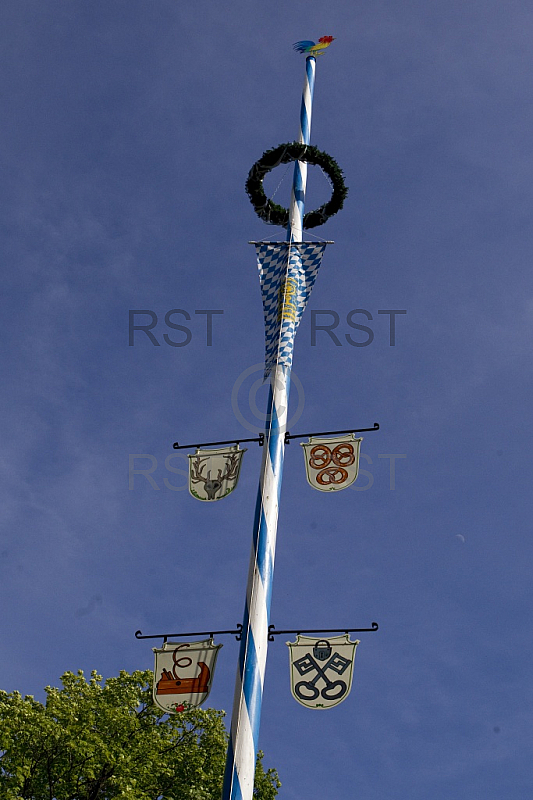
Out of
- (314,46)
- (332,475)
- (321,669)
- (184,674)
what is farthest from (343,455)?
(314,46)

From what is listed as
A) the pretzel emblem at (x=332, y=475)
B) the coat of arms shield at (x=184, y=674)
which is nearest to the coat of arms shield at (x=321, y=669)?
the coat of arms shield at (x=184, y=674)

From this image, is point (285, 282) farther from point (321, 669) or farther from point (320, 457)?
point (321, 669)

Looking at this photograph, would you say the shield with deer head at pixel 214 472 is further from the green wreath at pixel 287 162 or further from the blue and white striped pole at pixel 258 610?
the green wreath at pixel 287 162

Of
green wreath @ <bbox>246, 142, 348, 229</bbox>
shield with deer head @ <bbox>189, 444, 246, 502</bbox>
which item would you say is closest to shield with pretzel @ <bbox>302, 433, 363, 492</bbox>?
shield with deer head @ <bbox>189, 444, 246, 502</bbox>

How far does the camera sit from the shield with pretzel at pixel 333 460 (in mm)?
9742

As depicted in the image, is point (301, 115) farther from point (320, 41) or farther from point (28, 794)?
point (28, 794)

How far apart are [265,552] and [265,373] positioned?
297 centimetres

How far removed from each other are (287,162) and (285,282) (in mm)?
2607

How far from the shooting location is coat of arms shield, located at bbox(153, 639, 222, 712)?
8.44 meters

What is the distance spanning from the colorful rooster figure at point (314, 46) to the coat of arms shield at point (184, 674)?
11976mm

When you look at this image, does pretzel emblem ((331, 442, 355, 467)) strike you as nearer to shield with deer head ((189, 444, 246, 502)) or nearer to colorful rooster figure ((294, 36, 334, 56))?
shield with deer head ((189, 444, 246, 502))

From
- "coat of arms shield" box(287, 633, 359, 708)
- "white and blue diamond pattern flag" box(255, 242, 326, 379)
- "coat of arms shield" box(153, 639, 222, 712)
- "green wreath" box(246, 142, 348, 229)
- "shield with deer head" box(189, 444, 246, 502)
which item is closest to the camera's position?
"coat of arms shield" box(287, 633, 359, 708)

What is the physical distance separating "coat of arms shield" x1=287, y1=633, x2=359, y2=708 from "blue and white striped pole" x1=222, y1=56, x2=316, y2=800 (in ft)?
2.13

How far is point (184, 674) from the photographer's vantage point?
8.52 m
